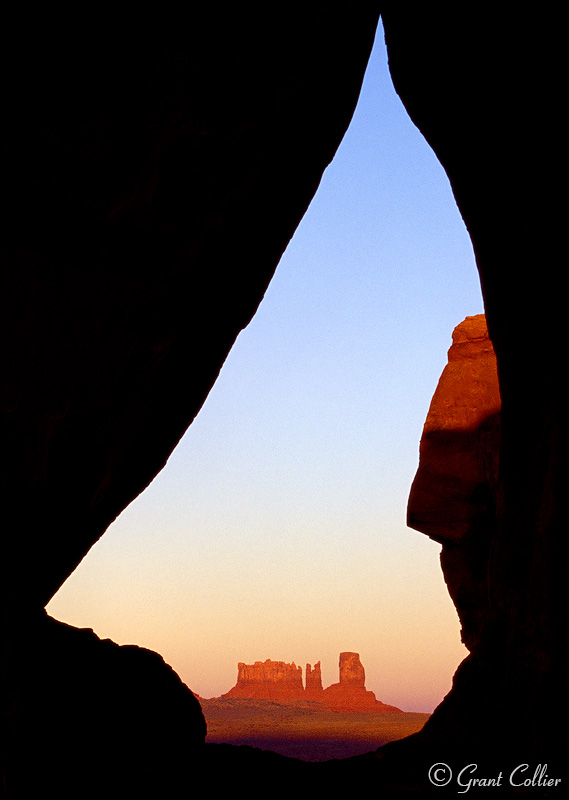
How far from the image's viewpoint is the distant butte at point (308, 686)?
247 ft

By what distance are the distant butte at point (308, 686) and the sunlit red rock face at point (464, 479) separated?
209 feet

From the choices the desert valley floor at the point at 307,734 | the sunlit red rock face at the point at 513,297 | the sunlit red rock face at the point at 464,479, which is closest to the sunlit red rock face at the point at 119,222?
the sunlit red rock face at the point at 513,297

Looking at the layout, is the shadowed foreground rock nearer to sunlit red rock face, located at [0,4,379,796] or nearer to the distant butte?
sunlit red rock face, located at [0,4,379,796]

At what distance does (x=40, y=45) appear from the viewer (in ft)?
14.5

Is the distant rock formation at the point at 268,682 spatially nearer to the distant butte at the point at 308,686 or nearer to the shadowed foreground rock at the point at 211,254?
the distant butte at the point at 308,686

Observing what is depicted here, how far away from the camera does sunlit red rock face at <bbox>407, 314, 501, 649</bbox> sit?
14.9 metres

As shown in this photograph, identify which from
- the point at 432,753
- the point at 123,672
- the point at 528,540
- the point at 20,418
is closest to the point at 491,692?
the point at 432,753

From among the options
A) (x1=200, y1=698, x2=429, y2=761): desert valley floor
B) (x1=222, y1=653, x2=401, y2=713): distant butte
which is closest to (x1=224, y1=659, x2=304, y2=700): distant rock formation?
(x1=222, y1=653, x2=401, y2=713): distant butte

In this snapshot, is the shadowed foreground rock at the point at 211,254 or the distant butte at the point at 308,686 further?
the distant butte at the point at 308,686

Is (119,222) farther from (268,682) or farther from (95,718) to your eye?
(268,682)

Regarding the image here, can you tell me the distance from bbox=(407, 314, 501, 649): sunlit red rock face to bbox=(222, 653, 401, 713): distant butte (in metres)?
63.7

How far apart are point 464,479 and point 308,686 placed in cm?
7778

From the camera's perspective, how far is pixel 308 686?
278 ft

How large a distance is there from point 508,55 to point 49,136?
4.81 meters
